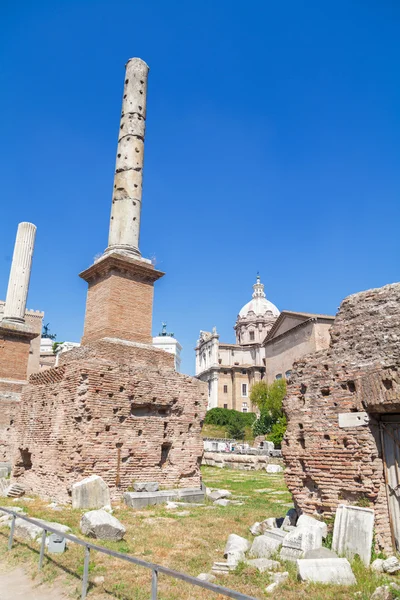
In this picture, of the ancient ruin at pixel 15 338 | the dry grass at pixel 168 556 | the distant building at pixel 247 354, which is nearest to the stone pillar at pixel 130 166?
the ancient ruin at pixel 15 338

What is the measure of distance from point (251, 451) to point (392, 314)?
24.2m

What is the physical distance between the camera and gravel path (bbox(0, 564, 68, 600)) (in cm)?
488

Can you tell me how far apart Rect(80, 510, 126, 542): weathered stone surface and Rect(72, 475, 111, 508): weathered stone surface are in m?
2.44

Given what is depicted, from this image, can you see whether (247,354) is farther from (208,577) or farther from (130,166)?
(208,577)

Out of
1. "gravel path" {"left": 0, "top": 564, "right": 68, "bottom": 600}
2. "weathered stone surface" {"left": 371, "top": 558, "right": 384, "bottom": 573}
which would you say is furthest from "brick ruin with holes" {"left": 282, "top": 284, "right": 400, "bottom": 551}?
"gravel path" {"left": 0, "top": 564, "right": 68, "bottom": 600}

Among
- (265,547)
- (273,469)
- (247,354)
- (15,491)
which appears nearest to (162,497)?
(15,491)

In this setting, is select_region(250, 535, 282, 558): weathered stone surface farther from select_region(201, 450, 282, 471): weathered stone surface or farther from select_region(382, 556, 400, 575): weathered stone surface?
select_region(201, 450, 282, 471): weathered stone surface

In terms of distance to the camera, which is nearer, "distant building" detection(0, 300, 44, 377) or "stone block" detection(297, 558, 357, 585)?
"stone block" detection(297, 558, 357, 585)

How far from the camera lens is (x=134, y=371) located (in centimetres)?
1135

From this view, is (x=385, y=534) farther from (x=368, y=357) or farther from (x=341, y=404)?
(x=368, y=357)

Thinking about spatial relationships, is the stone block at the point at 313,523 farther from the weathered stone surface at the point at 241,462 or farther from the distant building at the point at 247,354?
the distant building at the point at 247,354

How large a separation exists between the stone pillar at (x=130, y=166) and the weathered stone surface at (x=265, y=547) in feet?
30.9

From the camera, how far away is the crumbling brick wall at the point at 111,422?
10266mm

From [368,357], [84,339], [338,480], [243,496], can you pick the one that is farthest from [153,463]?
[368,357]
